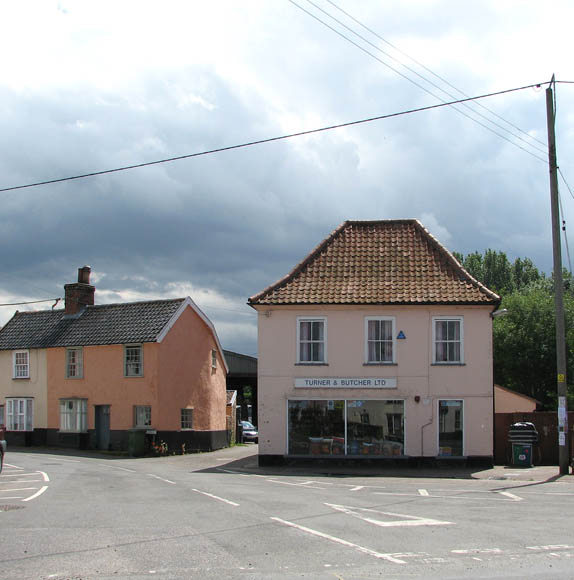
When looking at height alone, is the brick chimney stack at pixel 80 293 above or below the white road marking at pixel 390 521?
above

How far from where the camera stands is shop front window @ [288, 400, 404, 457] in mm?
25781

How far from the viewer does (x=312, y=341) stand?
26312mm

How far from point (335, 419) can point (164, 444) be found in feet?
36.5

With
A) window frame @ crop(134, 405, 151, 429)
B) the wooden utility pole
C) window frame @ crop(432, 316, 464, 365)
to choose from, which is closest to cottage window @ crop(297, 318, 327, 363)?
window frame @ crop(432, 316, 464, 365)

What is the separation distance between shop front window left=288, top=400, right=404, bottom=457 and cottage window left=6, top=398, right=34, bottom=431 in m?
18.5

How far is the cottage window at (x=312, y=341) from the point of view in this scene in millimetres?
26266

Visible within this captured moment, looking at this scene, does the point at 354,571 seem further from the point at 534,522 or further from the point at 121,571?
the point at 534,522

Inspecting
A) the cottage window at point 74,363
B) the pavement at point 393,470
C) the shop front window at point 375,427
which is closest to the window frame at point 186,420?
the cottage window at point 74,363

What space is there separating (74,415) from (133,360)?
4.49 m

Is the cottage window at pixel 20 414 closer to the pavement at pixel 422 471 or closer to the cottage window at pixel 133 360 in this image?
the cottage window at pixel 133 360

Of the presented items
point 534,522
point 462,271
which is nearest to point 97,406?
point 462,271

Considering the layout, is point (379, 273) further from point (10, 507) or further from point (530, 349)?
point (530, 349)

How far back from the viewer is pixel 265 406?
26078mm

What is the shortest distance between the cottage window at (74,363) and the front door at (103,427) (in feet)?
6.96
